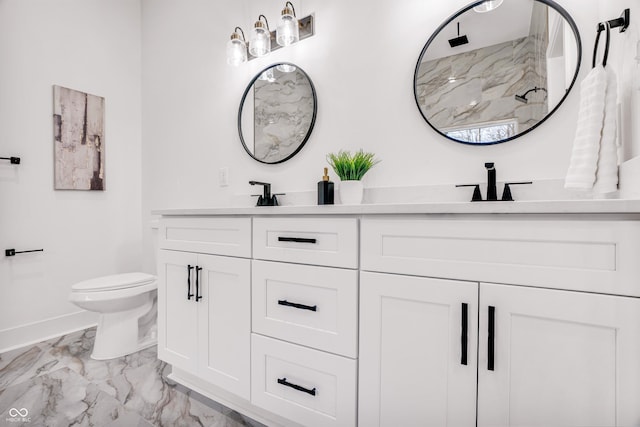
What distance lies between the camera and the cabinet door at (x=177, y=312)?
144 centimetres

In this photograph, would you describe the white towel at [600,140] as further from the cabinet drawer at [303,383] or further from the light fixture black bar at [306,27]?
the light fixture black bar at [306,27]

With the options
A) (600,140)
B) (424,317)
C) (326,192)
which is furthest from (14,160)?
(600,140)

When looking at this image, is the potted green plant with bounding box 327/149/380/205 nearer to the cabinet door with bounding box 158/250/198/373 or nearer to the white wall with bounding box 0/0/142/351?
the cabinet door with bounding box 158/250/198/373

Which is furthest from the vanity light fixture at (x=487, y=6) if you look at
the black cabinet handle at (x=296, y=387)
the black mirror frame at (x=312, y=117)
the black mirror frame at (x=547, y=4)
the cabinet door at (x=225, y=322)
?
the black cabinet handle at (x=296, y=387)

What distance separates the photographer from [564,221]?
75 cm

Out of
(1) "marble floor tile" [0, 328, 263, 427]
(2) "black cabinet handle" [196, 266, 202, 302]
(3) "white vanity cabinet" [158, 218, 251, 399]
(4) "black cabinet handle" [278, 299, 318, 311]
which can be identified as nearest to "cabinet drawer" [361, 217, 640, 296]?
(4) "black cabinet handle" [278, 299, 318, 311]

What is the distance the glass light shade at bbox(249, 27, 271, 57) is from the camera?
5.93ft

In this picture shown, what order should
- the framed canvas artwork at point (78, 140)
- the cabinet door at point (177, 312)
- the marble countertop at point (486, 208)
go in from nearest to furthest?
1. the marble countertop at point (486, 208)
2. the cabinet door at point (177, 312)
3. the framed canvas artwork at point (78, 140)

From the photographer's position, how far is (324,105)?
5.67 ft

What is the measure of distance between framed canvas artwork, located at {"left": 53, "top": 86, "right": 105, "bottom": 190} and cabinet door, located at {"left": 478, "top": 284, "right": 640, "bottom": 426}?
8.99ft

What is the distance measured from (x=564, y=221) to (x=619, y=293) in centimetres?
19

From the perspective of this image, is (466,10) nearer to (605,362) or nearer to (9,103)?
(605,362)

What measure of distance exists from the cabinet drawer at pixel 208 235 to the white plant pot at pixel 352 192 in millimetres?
474

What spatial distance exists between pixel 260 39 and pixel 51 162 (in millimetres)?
1737
